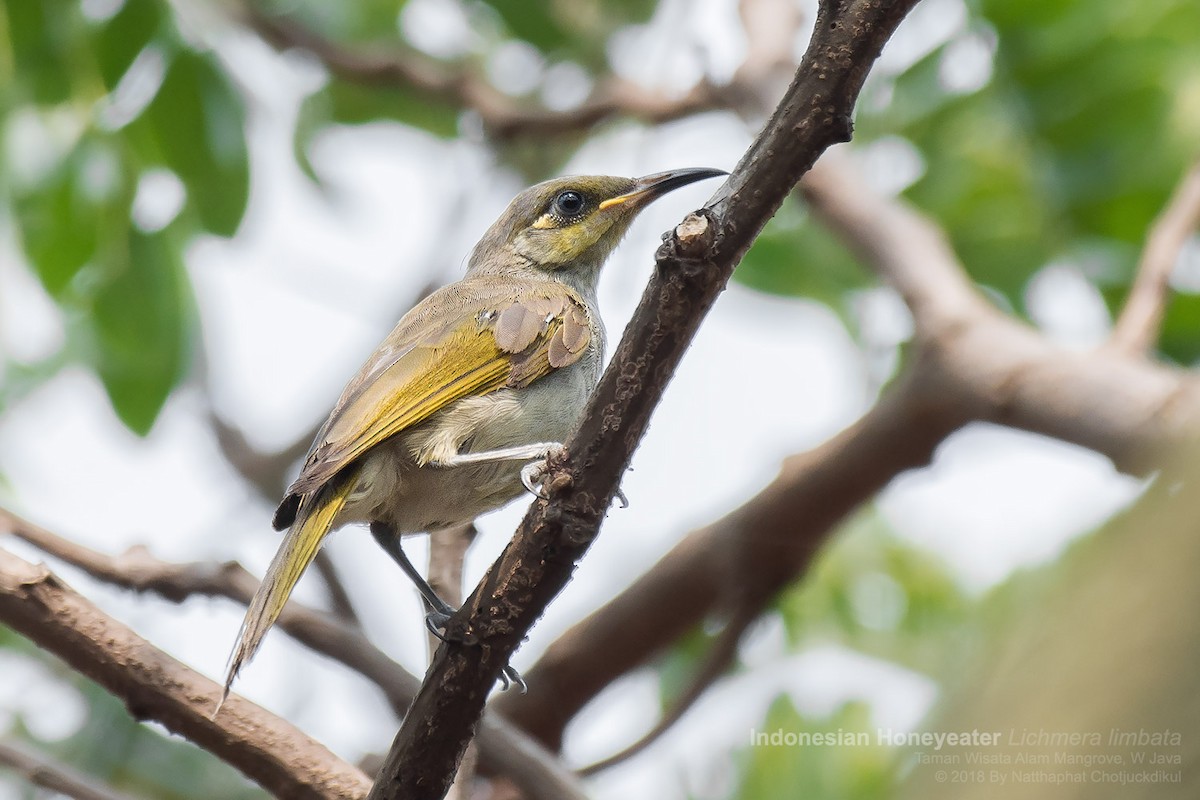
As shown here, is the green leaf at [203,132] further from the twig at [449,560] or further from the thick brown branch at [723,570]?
the thick brown branch at [723,570]

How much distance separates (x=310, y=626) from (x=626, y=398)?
1987 millimetres

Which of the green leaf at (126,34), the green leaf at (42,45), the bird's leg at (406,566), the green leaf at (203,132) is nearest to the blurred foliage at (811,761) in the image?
the bird's leg at (406,566)

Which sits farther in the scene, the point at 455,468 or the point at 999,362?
the point at 999,362

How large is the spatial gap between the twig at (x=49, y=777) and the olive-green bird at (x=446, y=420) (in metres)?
0.85

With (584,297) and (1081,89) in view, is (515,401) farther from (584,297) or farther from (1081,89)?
(1081,89)

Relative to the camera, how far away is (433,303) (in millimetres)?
5062

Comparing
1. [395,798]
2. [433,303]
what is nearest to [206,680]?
[395,798]

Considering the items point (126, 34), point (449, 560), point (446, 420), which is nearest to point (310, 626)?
point (449, 560)

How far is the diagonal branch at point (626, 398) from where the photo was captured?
2.49 meters

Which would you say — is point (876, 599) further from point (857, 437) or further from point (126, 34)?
point (126, 34)

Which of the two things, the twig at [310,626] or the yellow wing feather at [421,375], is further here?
the twig at [310,626]

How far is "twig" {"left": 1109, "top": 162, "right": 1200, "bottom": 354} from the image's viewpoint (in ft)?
15.8

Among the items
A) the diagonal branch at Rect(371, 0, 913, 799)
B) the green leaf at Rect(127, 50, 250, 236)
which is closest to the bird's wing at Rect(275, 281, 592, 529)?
the green leaf at Rect(127, 50, 250, 236)

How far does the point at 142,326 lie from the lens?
5004mm
